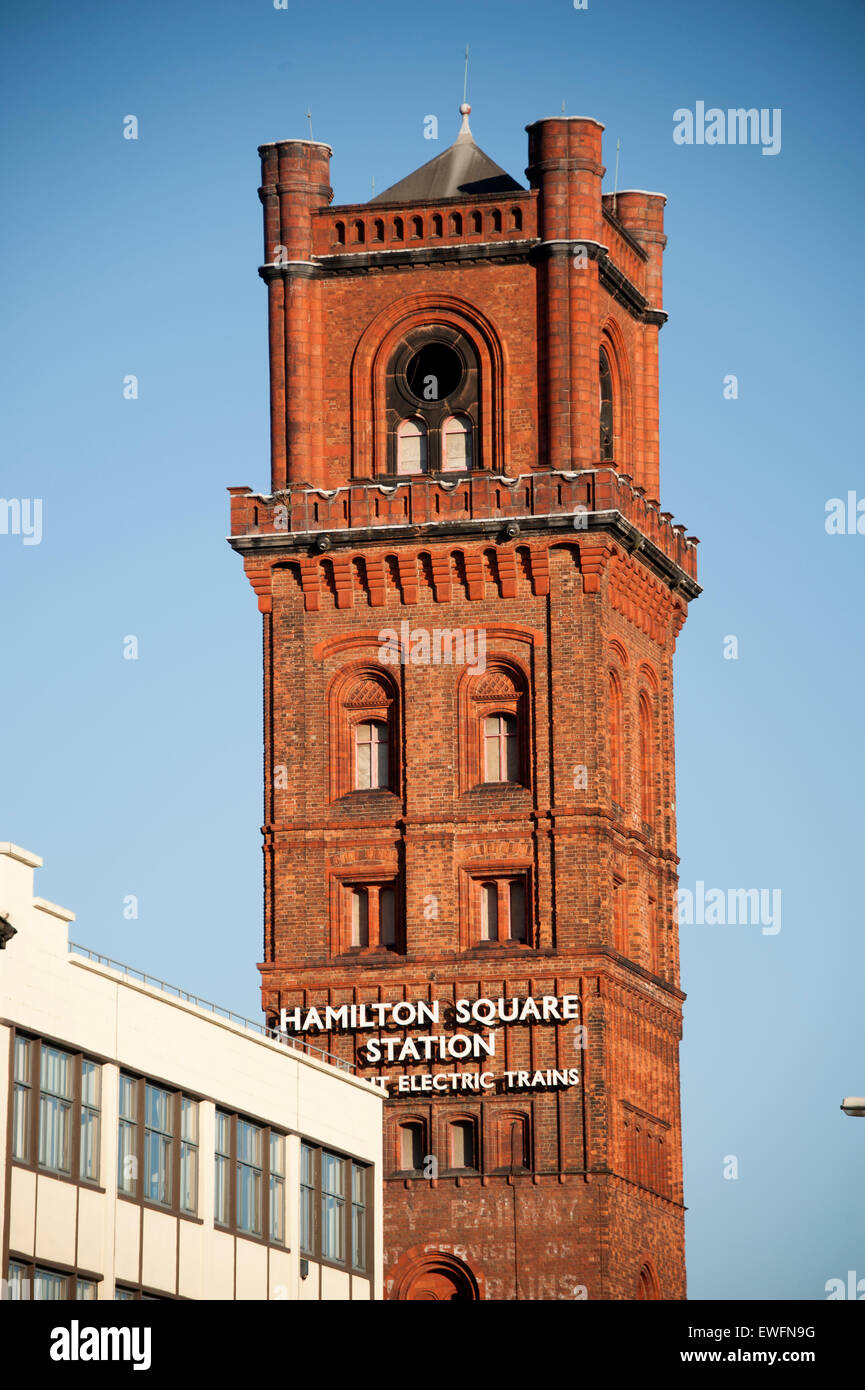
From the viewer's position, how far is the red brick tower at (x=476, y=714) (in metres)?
97.5

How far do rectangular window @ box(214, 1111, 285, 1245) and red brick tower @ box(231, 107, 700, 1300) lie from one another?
16.1 meters

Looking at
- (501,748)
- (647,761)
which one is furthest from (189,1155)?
(647,761)

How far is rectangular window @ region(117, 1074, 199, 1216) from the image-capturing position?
72.9 meters

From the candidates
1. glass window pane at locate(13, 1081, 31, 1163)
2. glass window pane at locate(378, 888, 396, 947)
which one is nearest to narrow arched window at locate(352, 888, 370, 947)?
glass window pane at locate(378, 888, 396, 947)

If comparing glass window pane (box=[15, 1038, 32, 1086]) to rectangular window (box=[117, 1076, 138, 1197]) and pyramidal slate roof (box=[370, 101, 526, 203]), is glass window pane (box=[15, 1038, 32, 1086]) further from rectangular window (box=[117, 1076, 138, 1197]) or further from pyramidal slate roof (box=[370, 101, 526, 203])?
pyramidal slate roof (box=[370, 101, 526, 203])

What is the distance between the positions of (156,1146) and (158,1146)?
7 cm

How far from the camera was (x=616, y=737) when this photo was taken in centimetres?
10319

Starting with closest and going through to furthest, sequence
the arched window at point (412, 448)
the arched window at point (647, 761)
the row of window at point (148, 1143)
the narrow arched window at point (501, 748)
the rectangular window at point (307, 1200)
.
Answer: the row of window at point (148, 1143) < the rectangular window at point (307, 1200) < the narrow arched window at point (501, 748) < the arched window at point (412, 448) < the arched window at point (647, 761)

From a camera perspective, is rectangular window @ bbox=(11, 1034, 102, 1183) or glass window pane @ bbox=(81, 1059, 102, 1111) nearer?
rectangular window @ bbox=(11, 1034, 102, 1183)

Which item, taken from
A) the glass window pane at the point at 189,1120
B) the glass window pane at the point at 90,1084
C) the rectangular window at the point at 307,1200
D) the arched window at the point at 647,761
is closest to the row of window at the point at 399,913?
the arched window at the point at 647,761

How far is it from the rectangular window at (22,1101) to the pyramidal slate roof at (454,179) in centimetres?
4209

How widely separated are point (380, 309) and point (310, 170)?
15.7 ft

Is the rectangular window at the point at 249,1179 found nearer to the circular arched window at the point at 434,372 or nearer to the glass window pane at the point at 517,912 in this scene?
the glass window pane at the point at 517,912

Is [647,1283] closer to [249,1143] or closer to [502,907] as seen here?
[502,907]
